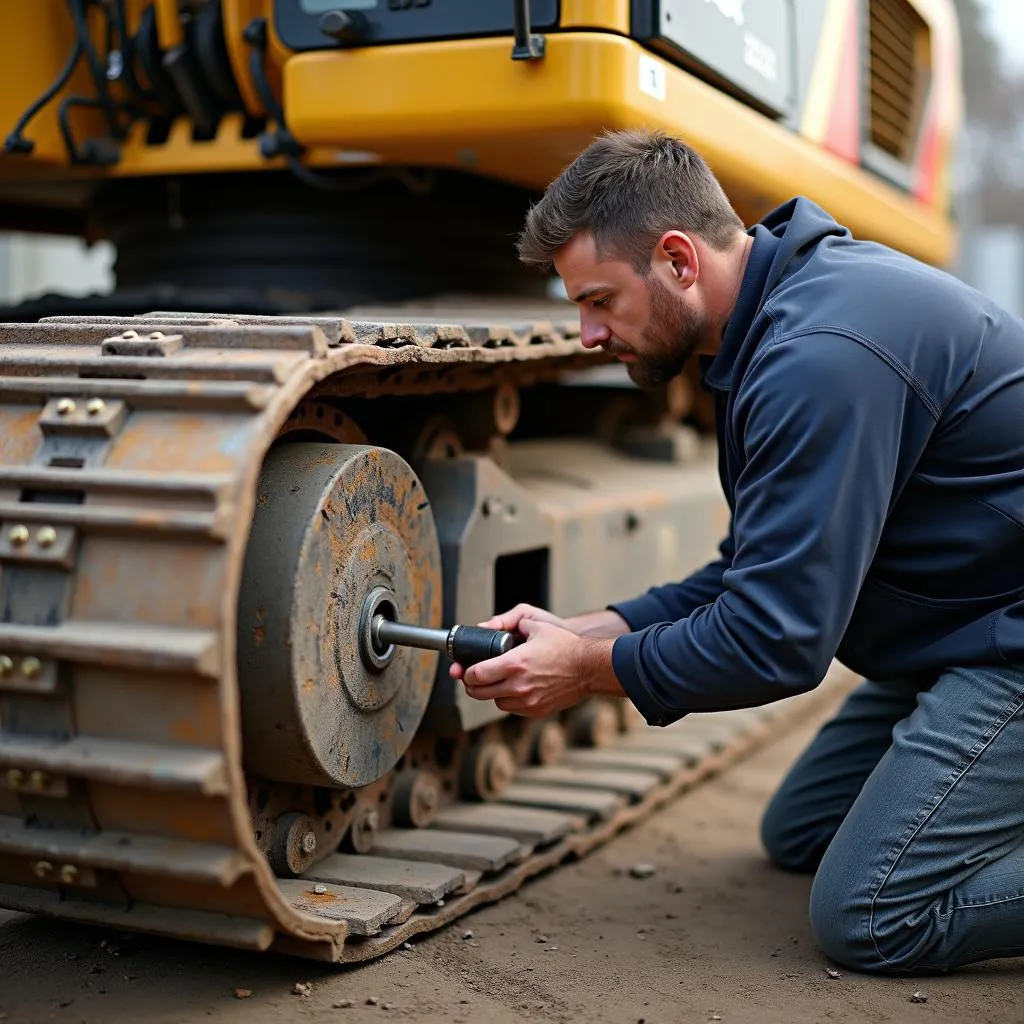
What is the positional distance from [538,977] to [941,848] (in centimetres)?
75

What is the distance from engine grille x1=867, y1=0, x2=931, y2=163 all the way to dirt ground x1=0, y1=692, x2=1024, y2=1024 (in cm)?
276

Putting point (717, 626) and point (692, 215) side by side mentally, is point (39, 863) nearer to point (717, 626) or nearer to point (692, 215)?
point (717, 626)

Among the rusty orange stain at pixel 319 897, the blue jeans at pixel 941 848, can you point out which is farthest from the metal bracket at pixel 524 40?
the rusty orange stain at pixel 319 897

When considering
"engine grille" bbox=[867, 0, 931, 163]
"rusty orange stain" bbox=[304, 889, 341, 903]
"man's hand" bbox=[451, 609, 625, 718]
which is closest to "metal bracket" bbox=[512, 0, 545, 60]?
"man's hand" bbox=[451, 609, 625, 718]

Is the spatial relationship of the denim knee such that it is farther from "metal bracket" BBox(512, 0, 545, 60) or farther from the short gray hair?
"metal bracket" BBox(512, 0, 545, 60)

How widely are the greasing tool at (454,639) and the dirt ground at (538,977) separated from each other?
55cm

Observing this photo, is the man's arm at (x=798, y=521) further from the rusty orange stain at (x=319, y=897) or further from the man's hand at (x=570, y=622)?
the rusty orange stain at (x=319, y=897)

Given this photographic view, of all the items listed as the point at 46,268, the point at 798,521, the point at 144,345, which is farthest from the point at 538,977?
the point at 46,268

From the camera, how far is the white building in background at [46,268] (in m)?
12.0

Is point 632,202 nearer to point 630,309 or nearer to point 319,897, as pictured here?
point 630,309

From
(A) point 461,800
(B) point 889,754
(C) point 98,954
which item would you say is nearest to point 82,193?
(A) point 461,800

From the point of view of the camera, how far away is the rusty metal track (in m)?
2.02

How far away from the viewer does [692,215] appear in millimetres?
2641

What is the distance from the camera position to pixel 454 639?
258 cm
